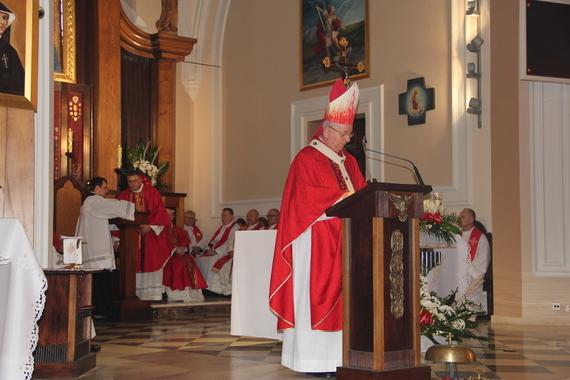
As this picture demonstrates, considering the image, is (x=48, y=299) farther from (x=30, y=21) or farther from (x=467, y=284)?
(x=467, y=284)

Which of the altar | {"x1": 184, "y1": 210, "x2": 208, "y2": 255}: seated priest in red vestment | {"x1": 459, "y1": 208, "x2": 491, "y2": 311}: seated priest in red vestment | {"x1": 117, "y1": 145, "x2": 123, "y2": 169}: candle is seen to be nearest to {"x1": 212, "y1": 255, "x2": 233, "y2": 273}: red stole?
{"x1": 184, "y1": 210, "x2": 208, "y2": 255}: seated priest in red vestment

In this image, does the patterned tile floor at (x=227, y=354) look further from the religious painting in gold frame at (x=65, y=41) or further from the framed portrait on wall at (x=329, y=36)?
the religious painting in gold frame at (x=65, y=41)

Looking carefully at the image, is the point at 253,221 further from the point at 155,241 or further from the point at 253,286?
the point at 253,286

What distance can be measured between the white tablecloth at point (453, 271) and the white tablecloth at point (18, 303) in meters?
3.66

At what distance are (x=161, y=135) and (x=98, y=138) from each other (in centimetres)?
124

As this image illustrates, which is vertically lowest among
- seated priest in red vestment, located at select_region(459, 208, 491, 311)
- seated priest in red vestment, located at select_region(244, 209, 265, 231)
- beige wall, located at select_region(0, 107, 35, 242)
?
seated priest in red vestment, located at select_region(459, 208, 491, 311)

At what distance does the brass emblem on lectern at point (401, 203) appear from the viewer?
412 cm

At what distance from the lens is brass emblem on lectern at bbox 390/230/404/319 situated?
13.4ft

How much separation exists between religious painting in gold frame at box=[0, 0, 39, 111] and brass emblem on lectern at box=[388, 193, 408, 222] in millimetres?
2549

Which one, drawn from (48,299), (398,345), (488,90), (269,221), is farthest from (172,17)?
(398,345)

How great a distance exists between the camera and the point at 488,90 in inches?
360

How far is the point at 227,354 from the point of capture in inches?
234

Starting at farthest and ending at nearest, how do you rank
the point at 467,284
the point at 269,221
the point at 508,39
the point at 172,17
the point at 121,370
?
the point at 172,17, the point at 269,221, the point at 508,39, the point at 467,284, the point at 121,370

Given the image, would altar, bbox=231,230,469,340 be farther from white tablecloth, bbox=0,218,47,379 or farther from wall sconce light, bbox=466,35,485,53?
wall sconce light, bbox=466,35,485,53
